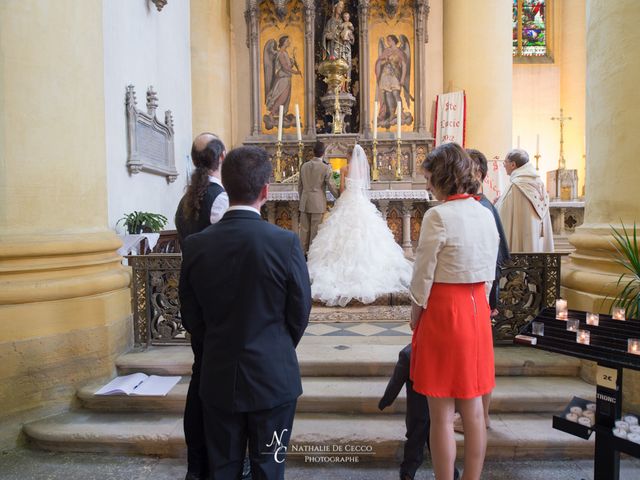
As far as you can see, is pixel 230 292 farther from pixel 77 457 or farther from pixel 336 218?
pixel 336 218

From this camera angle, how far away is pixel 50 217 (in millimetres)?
3379

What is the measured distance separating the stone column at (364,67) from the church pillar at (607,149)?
23.1ft

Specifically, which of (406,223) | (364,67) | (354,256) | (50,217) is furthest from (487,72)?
(50,217)

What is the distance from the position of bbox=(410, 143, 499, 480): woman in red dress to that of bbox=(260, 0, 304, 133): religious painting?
9.12 metres

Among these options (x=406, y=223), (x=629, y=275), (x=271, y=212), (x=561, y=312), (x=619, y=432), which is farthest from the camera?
(x=271, y=212)

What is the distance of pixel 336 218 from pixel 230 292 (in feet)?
16.4

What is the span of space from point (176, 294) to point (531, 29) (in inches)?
502

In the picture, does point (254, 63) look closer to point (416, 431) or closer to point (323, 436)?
point (323, 436)

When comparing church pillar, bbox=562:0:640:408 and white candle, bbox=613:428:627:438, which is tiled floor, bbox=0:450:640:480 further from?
church pillar, bbox=562:0:640:408

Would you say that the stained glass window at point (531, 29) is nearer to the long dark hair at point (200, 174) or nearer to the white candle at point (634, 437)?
the long dark hair at point (200, 174)

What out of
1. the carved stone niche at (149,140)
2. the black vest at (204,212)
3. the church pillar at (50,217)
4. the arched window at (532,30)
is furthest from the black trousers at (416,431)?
the arched window at (532,30)

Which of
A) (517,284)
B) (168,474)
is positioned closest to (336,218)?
Result: (517,284)

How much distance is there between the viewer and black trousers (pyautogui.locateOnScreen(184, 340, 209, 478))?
2.46m

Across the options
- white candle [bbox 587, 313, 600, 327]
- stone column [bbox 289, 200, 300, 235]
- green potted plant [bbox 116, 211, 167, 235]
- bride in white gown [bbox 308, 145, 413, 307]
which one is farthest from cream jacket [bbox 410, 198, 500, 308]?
stone column [bbox 289, 200, 300, 235]
